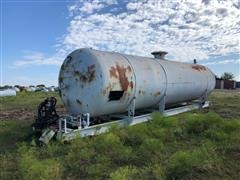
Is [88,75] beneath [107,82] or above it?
above

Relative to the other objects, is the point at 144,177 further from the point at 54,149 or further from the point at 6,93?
the point at 6,93

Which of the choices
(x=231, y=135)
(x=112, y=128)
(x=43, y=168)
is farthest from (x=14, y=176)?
(x=231, y=135)

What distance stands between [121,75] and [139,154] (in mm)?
2428

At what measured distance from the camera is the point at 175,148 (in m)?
5.39

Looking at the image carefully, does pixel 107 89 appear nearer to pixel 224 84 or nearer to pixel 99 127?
pixel 99 127

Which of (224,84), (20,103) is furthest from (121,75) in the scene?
(224,84)

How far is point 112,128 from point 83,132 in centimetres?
68

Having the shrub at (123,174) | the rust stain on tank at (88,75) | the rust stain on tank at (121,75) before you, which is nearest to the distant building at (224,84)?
the rust stain on tank at (121,75)

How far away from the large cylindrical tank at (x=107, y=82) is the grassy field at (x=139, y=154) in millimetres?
816

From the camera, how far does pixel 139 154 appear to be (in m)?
4.96

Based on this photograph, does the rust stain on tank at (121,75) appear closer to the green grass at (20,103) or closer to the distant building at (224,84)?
the green grass at (20,103)

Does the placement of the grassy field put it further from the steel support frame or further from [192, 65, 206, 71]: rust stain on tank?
[192, 65, 206, 71]: rust stain on tank

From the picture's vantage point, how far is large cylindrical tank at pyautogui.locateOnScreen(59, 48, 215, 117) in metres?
6.33

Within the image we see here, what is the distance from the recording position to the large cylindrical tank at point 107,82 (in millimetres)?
6328
